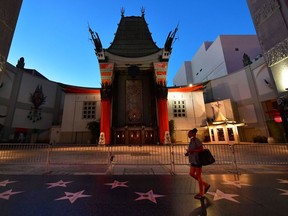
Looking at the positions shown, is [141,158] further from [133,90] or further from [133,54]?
[133,54]

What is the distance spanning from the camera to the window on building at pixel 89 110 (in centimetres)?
2255

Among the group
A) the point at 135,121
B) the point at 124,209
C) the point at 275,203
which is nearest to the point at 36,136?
the point at 135,121

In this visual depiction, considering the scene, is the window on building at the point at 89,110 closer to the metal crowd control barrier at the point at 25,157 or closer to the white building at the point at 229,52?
the metal crowd control barrier at the point at 25,157

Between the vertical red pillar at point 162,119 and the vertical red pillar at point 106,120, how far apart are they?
6.96 meters

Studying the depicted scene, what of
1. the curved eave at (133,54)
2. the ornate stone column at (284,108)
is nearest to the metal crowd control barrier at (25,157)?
the ornate stone column at (284,108)

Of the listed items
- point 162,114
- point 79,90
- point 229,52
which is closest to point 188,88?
point 162,114

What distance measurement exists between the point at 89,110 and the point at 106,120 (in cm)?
592

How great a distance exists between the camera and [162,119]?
1881 centimetres

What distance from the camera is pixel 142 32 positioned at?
2347cm

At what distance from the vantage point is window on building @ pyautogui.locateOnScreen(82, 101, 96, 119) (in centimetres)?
2255

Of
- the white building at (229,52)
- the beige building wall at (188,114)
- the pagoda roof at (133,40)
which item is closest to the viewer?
the pagoda roof at (133,40)

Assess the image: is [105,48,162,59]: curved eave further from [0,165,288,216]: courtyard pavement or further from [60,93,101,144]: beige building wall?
[0,165,288,216]: courtyard pavement

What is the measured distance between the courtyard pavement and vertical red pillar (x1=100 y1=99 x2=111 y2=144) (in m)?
13.8

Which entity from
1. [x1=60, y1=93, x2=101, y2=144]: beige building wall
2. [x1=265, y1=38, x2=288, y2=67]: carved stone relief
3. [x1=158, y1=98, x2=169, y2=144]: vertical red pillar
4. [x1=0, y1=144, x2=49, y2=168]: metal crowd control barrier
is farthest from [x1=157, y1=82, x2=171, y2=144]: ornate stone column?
[x1=0, y1=144, x2=49, y2=168]: metal crowd control barrier
